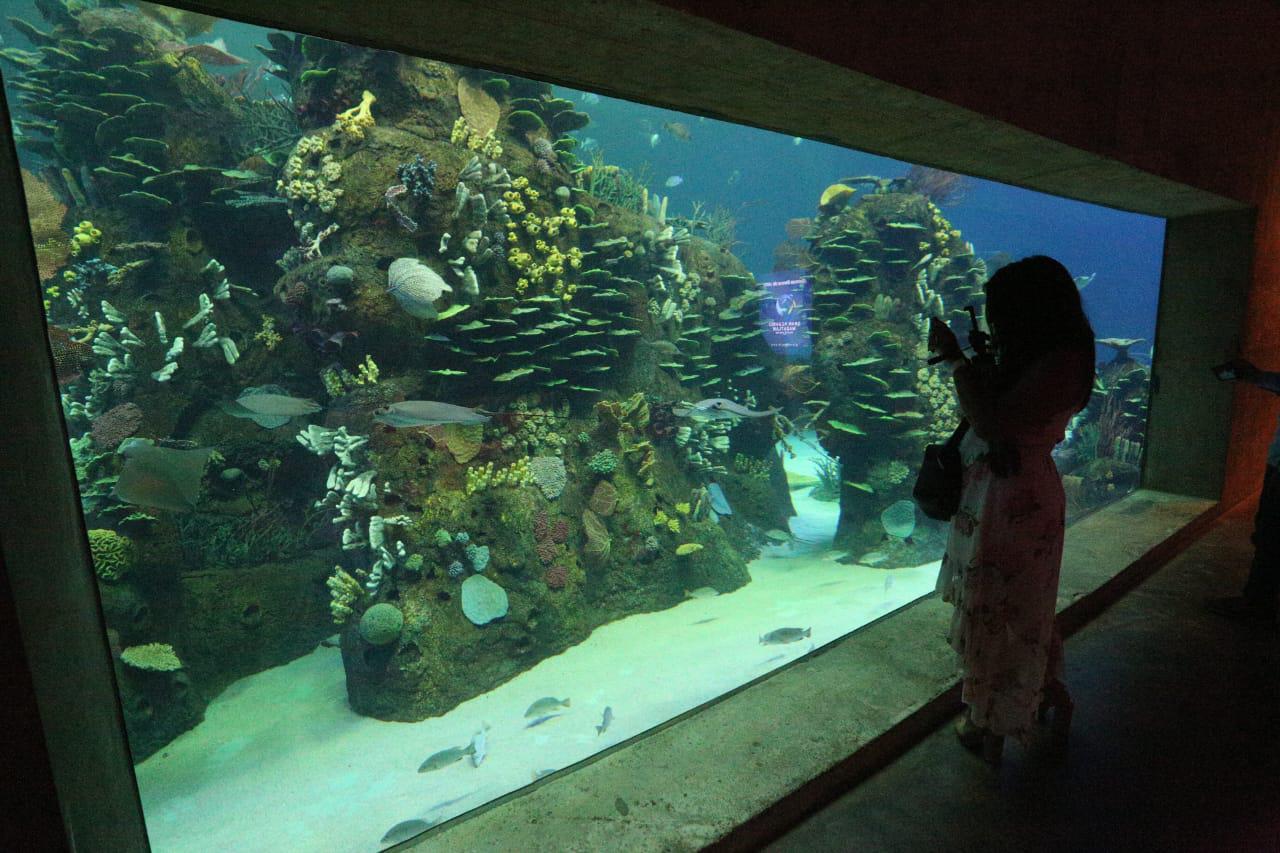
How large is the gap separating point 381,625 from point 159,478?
2.20m

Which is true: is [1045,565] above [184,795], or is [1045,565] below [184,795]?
above

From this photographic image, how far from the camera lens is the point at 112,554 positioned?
218 inches

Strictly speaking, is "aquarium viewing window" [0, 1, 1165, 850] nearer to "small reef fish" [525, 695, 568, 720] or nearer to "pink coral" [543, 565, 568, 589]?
"pink coral" [543, 565, 568, 589]

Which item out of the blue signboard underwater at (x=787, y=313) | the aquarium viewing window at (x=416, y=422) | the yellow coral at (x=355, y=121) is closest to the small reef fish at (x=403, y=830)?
the aquarium viewing window at (x=416, y=422)

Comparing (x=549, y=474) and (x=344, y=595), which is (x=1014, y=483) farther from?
(x=344, y=595)

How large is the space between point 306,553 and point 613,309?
15.6 feet

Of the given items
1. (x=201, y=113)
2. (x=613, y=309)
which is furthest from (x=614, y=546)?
(x=201, y=113)

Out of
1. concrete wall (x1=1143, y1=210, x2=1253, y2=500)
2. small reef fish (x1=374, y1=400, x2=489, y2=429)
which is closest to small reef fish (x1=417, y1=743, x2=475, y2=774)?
small reef fish (x1=374, y1=400, x2=489, y2=429)

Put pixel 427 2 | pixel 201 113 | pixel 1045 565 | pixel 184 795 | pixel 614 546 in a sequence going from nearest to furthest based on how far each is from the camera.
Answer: pixel 427 2 → pixel 1045 565 → pixel 184 795 → pixel 614 546 → pixel 201 113

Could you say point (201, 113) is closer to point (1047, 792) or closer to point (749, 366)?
point (749, 366)

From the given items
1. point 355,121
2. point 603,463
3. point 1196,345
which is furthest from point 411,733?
point 1196,345

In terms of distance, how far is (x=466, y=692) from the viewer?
556 centimetres

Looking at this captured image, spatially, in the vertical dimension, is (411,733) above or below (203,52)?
below

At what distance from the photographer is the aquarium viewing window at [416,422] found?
5285 millimetres
